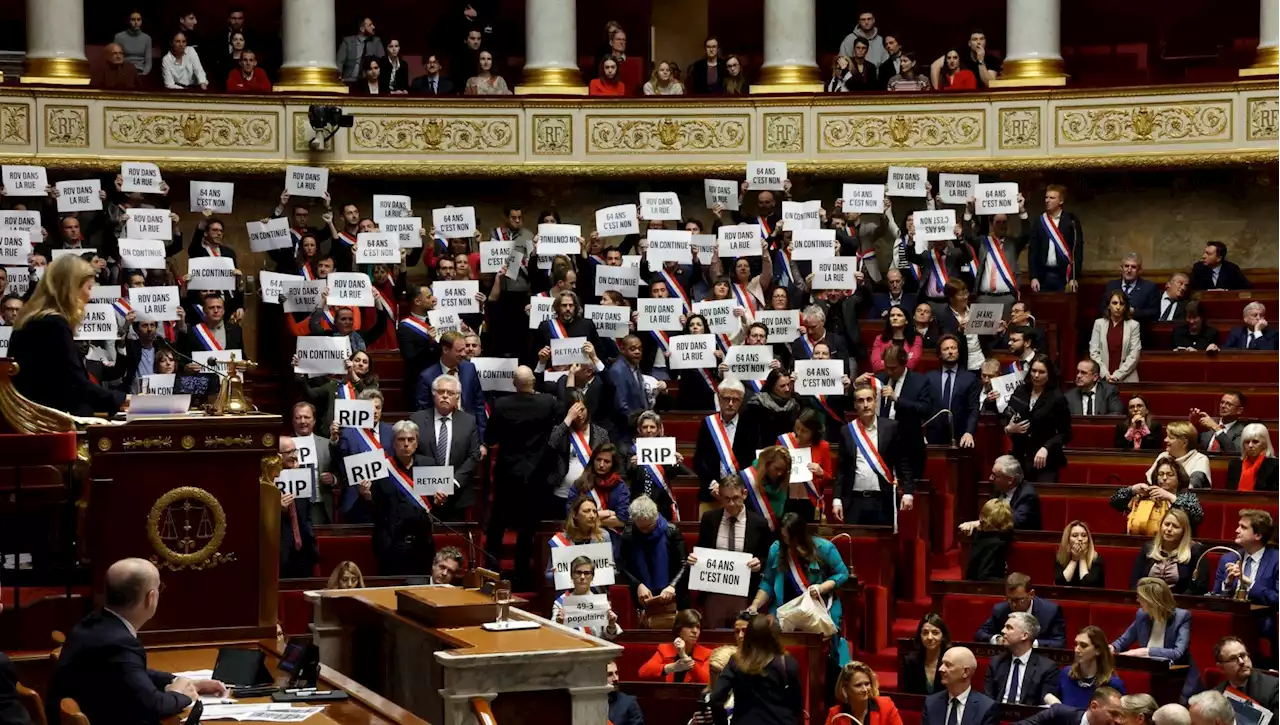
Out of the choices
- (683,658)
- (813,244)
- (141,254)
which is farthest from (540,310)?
(683,658)

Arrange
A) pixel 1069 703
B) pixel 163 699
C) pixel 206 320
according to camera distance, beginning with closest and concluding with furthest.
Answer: pixel 163 699 < pixel 1069 703 < pixel 206 320

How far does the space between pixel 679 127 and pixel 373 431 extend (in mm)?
7724

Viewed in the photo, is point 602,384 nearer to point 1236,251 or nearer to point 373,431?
point 373,431

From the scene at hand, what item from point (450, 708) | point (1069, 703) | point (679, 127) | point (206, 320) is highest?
point (679, 127)

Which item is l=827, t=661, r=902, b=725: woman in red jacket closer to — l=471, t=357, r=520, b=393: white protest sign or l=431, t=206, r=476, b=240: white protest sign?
l=471, t=357, r=520, b=393: white protest sign

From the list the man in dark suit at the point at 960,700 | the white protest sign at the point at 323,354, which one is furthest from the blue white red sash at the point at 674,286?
the man in dark suit at the point at 960,700

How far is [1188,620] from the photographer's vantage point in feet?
34.3

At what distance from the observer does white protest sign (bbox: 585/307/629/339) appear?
14672mm

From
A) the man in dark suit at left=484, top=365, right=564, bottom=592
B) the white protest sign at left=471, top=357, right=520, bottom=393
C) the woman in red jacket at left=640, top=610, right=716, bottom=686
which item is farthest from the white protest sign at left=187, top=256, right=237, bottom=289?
the woman in red jacket at left=640, top=610, right=716, bottom=686

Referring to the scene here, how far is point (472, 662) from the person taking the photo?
6.32m

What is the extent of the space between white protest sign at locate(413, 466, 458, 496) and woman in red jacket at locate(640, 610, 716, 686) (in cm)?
229

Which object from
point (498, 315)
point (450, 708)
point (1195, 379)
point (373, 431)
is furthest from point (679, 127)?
point (450, 708)

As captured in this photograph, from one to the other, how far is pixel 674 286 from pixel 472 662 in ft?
31.8

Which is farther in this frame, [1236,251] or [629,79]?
[629,79]
